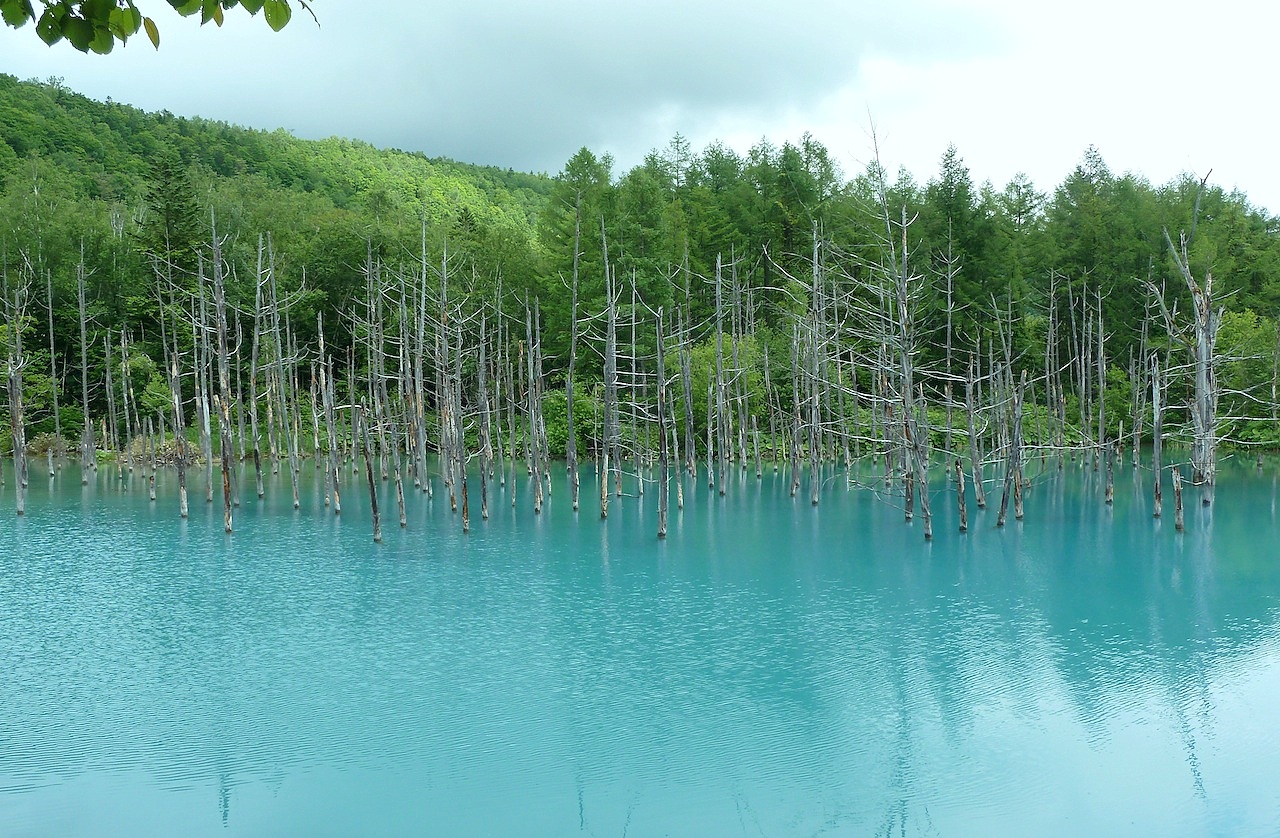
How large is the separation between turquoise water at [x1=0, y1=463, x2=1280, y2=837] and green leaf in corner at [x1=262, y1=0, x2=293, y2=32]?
6.37 meters

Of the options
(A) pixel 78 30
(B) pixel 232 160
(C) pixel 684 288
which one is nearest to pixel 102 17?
(A) pixel 78 30

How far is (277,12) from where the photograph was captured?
3.42m

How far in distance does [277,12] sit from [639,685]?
9.34 m

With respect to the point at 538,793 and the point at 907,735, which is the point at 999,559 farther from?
the point at 538,793

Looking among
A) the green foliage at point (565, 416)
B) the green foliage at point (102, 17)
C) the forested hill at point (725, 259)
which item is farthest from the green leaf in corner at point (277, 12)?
the green foliage at point (565, 416)

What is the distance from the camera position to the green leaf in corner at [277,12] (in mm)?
3404

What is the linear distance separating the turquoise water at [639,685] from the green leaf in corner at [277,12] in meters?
6.37

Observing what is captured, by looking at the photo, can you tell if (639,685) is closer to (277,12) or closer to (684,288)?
(277,12)

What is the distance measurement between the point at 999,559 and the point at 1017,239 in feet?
95.6

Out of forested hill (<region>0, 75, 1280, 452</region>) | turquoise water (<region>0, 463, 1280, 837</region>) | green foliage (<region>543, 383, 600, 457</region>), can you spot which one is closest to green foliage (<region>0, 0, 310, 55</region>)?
turquoise water (<region>0, 463, 1280, 837</region>)

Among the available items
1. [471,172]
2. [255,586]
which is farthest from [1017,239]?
[471,172]

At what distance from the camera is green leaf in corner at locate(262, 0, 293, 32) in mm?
3404

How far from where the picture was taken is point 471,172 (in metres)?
90.0

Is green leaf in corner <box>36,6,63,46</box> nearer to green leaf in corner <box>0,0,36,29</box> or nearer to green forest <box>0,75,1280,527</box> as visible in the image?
green leaf in corner <box>0,0,36,29</box>
